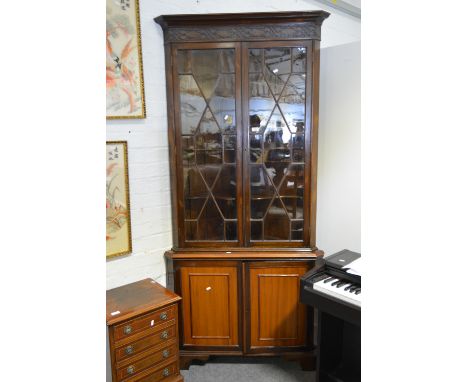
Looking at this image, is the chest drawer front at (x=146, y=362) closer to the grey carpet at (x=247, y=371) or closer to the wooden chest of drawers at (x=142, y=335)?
the wooden chest of drawers at (x=142, y=335)

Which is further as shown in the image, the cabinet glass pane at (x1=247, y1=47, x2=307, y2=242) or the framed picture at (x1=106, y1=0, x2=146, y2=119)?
the cabinet glass pane at (x1=247, y1=47, x2=307, y2=242)

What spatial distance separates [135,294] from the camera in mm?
2139

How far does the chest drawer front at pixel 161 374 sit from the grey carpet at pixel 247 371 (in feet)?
0.83

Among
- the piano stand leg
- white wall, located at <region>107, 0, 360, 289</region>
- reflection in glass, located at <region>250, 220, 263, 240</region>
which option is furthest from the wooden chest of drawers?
the piano stand leg

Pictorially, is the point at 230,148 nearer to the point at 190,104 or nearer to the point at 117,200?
the point at 190,104

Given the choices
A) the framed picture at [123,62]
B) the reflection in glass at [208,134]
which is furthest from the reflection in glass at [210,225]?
the framed picture at [123,62]

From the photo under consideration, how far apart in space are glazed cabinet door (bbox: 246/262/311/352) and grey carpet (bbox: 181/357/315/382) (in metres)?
0.16

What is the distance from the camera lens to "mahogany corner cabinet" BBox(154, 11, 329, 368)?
219 cm

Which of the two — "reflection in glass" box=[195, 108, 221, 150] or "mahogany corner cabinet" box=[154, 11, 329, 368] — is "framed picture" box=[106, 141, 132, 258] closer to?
"mahogany corner cabinet" box=[154, 11, 329, 368]
